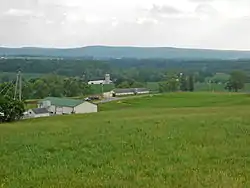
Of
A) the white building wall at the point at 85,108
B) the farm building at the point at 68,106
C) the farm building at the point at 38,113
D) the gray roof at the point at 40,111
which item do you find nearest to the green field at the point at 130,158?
the farm building at the point at 38,113

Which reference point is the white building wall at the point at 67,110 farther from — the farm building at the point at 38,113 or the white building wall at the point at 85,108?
the farm building at the point at 38,113

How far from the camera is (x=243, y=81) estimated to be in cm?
13300

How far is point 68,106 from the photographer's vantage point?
7188cm

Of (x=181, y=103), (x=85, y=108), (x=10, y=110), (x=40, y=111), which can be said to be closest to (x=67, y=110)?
(x=85, y=108)

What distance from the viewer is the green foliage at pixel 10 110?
45.0 meters

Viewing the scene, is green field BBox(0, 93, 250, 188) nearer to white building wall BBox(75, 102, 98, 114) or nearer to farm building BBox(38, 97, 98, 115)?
white building wall BBox(75, 102, 98, 114)

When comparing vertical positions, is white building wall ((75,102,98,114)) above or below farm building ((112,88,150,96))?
above

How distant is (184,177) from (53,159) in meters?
5.27

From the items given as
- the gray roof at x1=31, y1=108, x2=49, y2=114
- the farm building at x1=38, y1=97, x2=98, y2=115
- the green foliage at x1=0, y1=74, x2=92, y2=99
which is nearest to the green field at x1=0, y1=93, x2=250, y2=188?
the gray roof at x1=31, y1=108, x2=49, y2=114

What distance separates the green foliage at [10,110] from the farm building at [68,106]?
21.5 m

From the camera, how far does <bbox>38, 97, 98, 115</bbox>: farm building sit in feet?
228

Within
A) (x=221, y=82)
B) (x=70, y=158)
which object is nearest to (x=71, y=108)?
(x=70, y=158)

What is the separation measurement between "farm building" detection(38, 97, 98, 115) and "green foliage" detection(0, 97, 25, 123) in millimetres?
21488

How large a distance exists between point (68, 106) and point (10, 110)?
88.0 feet
